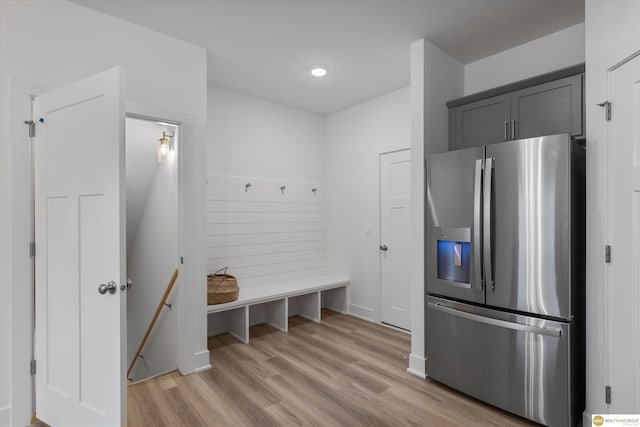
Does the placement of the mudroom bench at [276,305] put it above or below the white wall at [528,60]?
below

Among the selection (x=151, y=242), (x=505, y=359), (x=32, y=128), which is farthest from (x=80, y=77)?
(x=505, y=359)

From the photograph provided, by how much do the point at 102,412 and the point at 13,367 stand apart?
0.76m

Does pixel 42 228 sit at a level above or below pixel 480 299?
above

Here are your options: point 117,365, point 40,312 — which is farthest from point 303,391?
point 40,312

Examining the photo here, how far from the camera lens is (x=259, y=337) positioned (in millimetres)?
3602

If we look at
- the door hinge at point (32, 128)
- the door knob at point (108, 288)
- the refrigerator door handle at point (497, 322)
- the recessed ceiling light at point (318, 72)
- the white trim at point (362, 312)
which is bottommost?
the white trim at point (362, 312)

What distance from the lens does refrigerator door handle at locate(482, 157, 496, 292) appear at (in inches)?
86.2

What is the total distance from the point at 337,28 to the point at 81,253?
238 centimetres

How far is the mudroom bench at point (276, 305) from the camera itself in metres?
3.44

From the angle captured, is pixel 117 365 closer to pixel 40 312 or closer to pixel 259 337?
pixel 40 312

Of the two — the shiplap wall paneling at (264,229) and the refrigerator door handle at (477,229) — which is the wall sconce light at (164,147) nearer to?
the shiplap wall paneling at (264,229)

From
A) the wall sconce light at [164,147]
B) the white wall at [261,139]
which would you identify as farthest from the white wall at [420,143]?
the wall sconce light at [164,147]

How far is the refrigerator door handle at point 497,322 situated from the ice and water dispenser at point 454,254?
8.9 inches

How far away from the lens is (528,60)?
2.81 m
